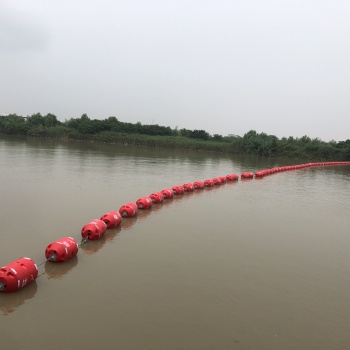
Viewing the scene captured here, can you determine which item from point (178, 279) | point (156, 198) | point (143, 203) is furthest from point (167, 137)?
point (178, 279)

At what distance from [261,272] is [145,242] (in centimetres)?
270

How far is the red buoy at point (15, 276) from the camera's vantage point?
5012mm

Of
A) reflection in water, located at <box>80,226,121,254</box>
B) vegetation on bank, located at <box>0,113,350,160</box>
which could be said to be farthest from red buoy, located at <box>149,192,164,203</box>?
vegetation on bank, located at <box>0,113,350,160</box>

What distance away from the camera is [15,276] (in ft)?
16.5

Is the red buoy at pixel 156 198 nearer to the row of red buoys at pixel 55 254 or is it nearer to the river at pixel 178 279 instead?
the river at pixel 178 279

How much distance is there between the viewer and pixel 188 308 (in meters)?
4.98

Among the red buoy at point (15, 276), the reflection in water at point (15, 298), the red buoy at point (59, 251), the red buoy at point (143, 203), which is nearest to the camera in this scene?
the reflection in water at point (15, 298)

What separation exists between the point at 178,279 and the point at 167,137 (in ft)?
182

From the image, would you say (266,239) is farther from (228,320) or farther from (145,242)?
(228,320)

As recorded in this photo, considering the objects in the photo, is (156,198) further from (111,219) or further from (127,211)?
(111,219)

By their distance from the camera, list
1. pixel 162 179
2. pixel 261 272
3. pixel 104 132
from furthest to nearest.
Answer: pixel 104 132 → pixel 162 179 → pixel 261 272

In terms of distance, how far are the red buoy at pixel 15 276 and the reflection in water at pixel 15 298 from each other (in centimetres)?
8

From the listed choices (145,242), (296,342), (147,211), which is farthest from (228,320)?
(147,211)

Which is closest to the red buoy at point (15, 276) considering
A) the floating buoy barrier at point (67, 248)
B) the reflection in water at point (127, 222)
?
the floating buoy barrier at point (67, 248)
